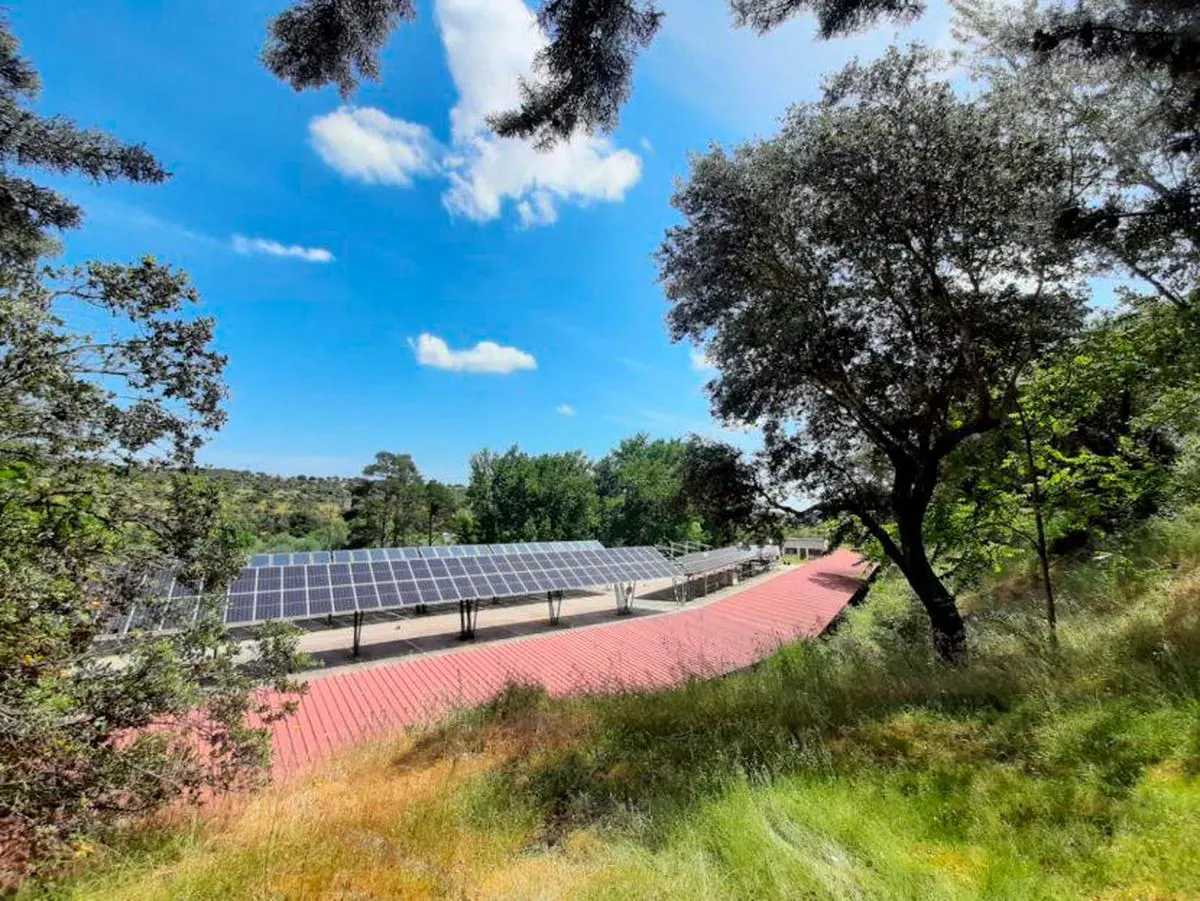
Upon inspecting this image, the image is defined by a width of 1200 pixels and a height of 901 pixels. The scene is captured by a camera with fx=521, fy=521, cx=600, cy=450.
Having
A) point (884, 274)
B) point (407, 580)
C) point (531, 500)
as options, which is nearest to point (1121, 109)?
point (884, 274)

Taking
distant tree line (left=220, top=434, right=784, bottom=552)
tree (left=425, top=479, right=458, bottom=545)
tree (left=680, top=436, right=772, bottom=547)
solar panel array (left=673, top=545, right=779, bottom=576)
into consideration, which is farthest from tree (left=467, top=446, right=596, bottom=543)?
tree (left=680, top=436, right=772, bottom=547)

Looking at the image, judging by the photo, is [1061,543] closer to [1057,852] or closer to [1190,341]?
[1190,341]

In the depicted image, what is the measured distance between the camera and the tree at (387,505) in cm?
5375

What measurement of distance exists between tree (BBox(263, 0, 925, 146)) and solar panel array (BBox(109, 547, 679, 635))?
1011cm

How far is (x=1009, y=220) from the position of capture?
7324 millimetres

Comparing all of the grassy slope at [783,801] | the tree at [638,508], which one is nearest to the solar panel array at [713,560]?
the tree at [638,508]

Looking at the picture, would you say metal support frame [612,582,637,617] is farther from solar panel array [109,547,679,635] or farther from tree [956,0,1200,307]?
tree [956,0,1200,307]

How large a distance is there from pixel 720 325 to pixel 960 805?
7.06 metres

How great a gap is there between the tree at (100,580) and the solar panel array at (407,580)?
8.11 meters

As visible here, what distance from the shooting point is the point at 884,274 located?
324 inches

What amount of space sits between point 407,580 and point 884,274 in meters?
16.1

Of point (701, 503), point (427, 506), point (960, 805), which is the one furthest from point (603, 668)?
point (427, 506)

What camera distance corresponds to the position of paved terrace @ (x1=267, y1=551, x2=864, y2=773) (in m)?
10.2

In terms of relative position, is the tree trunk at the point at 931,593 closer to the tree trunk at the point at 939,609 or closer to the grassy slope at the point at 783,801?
the tree trunk at the point at 939,609
